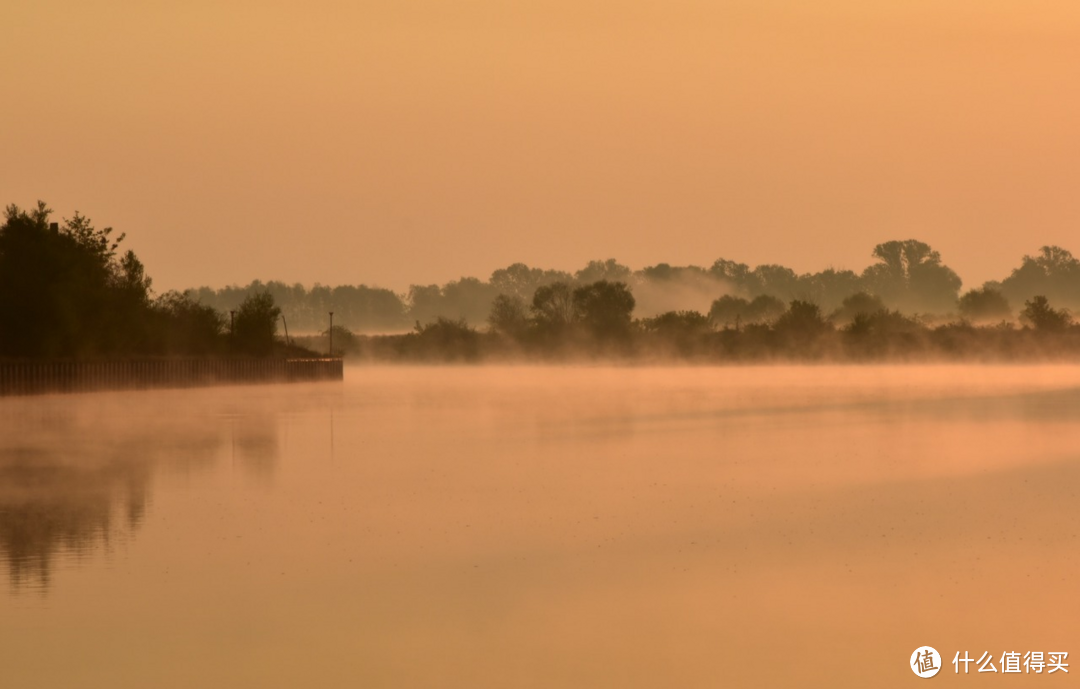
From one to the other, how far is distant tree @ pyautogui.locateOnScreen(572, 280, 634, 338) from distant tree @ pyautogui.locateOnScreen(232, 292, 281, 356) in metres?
66.5

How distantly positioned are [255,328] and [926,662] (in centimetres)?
8672

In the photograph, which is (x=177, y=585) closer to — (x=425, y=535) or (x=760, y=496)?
(x=425, y=535)

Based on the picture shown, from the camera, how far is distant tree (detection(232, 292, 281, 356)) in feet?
307

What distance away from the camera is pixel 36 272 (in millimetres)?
66188

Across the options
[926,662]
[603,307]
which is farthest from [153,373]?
[603,307]

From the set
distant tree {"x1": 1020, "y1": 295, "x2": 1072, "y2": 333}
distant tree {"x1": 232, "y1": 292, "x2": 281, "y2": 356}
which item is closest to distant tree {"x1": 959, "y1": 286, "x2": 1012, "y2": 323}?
distant tree {"x1": 1020, "y1": 295, "x2": 1072, "y2": 333}

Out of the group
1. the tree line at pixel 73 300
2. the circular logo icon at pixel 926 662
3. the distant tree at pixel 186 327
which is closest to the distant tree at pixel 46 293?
the tree line at pixel 73 300

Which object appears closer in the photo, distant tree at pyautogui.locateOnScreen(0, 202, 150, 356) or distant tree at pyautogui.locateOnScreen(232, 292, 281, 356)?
distant tree at pyautogui.locateOnScreen(0, 202, 150, 356)

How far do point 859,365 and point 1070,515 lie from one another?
118165 mm

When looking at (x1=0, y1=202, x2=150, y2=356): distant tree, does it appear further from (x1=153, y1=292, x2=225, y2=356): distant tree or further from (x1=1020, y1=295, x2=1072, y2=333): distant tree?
(x1=1020, y1=295, x2=1072, y2=333): distant tree

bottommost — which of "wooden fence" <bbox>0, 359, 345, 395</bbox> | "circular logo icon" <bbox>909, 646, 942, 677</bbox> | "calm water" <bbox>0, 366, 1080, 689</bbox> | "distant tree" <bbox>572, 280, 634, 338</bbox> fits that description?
"circular logo icon" <bbox>909, 646, 942, 677</bbox>

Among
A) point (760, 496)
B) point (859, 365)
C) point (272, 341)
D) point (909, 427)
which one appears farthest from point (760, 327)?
point (760, 496)

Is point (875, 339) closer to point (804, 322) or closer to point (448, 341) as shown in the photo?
point (804, 322)

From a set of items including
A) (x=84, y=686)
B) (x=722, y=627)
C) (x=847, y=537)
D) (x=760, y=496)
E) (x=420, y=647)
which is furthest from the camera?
(x=760, y=496)
